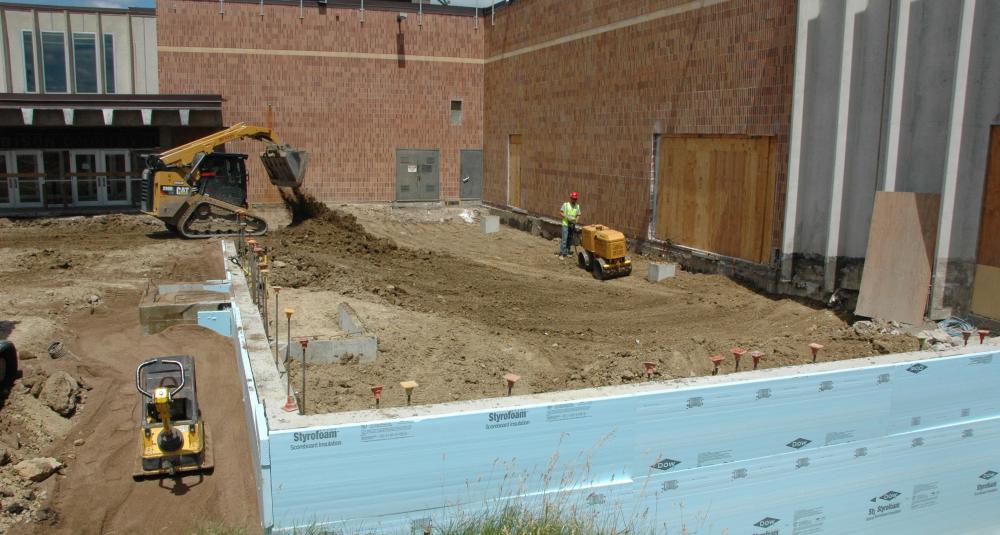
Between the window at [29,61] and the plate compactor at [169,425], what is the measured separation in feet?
69.2

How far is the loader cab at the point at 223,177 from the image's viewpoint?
19719 millimetres

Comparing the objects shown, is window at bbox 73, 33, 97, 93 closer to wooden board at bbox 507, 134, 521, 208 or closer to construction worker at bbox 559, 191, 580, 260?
wooden board at bbox 507, 134, 521, 208

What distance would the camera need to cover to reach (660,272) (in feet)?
52.2

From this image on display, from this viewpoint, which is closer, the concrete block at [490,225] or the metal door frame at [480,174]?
the concrete block at [490,225]

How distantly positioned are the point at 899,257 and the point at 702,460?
6.44 meters

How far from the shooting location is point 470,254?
20625 millimetres

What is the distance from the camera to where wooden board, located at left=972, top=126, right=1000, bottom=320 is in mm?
10695

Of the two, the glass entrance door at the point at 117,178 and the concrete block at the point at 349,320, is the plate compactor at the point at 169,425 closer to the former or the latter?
the concrete block at the point at 349,320

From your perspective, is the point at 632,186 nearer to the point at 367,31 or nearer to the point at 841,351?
the point at 841,351

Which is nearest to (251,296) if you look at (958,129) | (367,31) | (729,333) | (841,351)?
(729,333)

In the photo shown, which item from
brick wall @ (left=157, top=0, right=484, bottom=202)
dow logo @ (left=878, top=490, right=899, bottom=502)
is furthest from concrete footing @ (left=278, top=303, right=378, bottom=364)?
brick wall @ (left=157, top=0, right=484, bottom=202)

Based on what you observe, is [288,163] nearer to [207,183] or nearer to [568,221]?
[207,183]

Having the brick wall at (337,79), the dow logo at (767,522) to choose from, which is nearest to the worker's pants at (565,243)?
the brick wall at (337,79)

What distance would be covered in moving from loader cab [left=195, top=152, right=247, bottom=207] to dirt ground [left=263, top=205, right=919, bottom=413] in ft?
7.17
